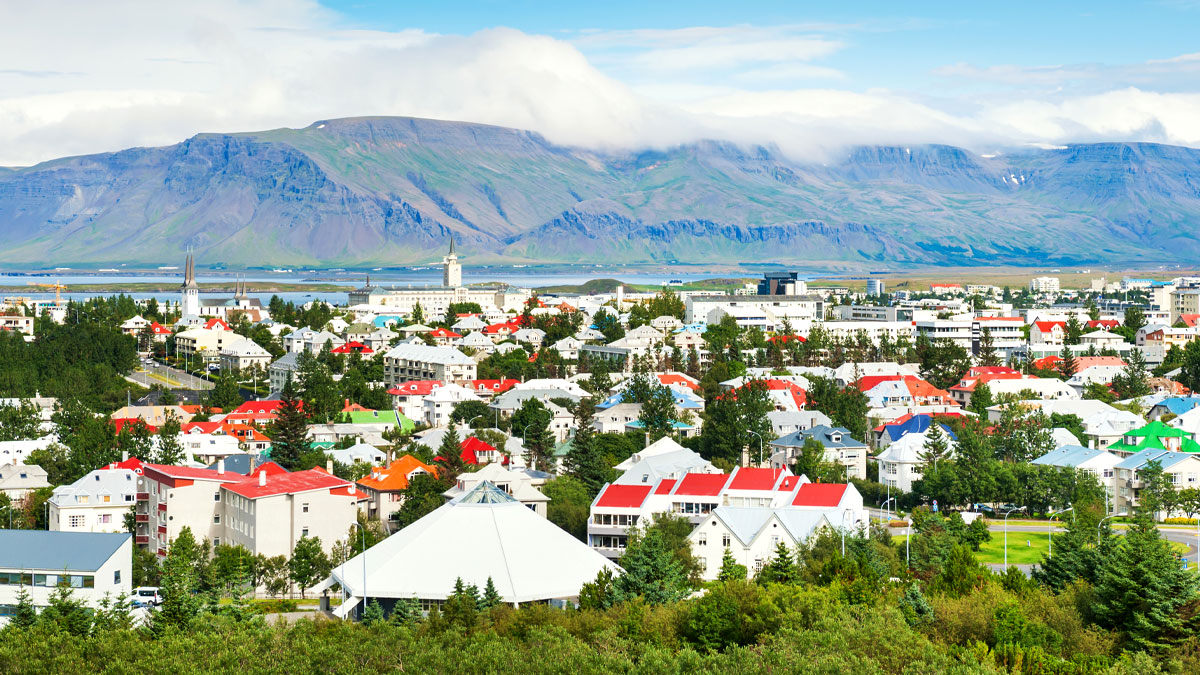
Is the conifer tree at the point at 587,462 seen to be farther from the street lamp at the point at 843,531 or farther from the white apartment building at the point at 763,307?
the white apartment building at the point at 763,307

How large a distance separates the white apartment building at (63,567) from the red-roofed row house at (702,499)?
15121 mm

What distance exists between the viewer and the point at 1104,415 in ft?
244

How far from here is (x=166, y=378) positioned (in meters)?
104

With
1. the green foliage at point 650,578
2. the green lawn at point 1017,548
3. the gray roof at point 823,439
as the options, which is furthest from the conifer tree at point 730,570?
the gray roof at point 823,439

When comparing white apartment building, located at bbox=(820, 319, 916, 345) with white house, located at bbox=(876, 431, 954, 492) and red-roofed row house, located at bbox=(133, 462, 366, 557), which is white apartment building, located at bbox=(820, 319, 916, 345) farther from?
red-roofed row house, located at bbox=(133, 462, 366, 557)

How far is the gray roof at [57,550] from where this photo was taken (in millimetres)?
40188

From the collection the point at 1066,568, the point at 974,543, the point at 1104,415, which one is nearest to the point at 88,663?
the point at 1066,568

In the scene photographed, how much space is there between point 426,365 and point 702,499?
54835 mm

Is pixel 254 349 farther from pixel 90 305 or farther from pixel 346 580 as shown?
pixel 346 580

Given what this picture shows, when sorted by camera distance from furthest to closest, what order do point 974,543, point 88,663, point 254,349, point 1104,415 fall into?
1. point 254,349
2. point 1104,415
3. point 974,543
4. point 88,663

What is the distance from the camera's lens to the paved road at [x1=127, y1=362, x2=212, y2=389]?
99.4m

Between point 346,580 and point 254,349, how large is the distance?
7384cm

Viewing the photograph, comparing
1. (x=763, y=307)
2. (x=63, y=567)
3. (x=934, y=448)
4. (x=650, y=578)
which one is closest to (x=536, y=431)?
(x=934, y=448)

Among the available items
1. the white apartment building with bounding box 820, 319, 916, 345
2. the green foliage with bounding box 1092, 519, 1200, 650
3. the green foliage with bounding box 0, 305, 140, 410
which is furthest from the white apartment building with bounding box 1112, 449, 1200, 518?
the white apartment building with bounding box 820, 319, 916, 345
